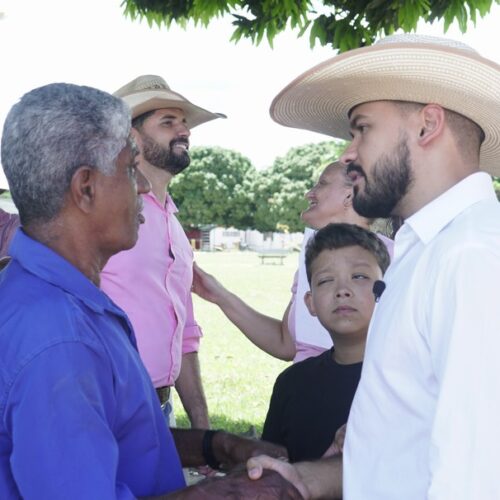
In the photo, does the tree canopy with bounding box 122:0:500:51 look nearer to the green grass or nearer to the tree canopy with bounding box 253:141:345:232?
the green grass

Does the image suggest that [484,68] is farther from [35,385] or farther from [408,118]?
[35,385]

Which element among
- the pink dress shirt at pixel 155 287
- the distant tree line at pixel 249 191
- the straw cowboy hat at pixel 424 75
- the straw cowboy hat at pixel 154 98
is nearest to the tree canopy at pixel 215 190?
the distant tree line at pixel 249 191

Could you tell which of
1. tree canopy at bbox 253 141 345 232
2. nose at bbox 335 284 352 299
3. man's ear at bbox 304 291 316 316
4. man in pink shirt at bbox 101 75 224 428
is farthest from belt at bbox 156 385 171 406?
tree canopy at bbox 253 141 345 232

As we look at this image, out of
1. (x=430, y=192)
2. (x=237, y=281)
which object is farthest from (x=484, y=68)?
(x=237, y=281)

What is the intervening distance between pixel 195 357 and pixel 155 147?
1274 millimetres

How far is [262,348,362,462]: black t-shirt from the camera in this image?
291 cm

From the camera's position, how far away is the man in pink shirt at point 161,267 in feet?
13.4

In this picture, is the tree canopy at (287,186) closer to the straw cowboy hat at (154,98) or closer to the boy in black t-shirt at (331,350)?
the straw cowboy hat at (154,98)

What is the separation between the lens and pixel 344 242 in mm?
3361

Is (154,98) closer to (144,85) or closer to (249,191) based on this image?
(144,85)

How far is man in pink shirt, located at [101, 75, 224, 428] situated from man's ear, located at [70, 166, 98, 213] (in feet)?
6.94

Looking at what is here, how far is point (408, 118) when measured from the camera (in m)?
2.24

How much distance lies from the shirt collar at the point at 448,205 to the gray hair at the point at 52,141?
81 centimetres

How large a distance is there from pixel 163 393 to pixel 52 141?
8.43 feet
